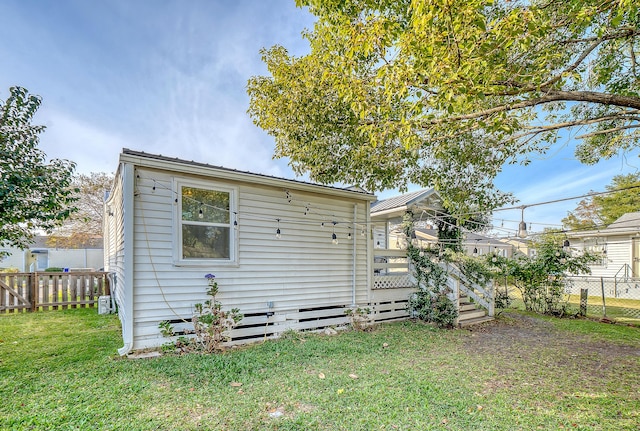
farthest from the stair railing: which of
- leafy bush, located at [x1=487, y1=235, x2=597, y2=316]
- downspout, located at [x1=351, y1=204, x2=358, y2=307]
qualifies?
downspout, located at [x1=351, y1=204, x2=358, y2=307]

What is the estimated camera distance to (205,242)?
5371mm

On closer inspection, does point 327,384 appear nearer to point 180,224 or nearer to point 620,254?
point 180,224

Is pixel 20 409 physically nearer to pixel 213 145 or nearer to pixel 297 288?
pixel 297 288

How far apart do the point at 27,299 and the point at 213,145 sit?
7301 mm

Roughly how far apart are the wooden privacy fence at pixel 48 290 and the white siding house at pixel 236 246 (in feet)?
13.4

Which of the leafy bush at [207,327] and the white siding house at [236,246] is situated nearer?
the white siding house at [236,246]

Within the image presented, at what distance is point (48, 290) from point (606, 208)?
3485 cm

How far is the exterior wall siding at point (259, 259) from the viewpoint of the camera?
15.8ft

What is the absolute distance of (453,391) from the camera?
11.8ft

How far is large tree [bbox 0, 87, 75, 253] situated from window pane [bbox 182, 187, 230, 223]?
1.77 meters

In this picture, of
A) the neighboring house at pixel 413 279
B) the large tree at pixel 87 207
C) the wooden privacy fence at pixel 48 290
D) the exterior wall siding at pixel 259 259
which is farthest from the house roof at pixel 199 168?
the large tree at pixel 87 207

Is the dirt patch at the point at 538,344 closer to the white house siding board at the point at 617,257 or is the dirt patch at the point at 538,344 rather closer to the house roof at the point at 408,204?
the house roof at the point at 408,204

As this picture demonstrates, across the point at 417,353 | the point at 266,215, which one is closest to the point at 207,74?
the point at 266,215

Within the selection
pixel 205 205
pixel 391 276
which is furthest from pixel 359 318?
pixel 205 205
